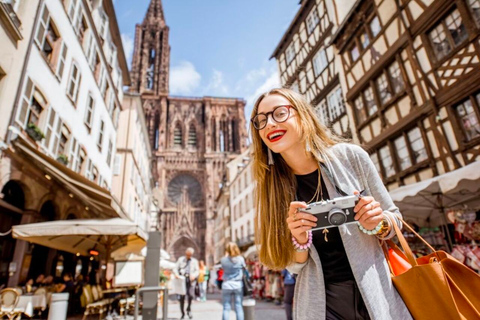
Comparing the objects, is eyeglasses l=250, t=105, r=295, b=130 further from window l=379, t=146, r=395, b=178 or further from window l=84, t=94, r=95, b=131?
window l=84, t=94, r=95, b=131

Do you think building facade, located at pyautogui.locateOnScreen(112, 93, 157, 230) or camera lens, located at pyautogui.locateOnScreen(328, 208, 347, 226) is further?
building facade, located at pyautogui.locateOnScreen(112, 93, 157, 230)

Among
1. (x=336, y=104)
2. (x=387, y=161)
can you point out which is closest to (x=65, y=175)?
(x=387, y=161)

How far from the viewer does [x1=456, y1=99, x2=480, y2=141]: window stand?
757cm

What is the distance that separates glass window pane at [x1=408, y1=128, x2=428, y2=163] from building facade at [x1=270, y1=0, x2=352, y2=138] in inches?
115

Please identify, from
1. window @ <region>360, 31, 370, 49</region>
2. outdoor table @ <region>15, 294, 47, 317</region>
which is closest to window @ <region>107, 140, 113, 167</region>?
outdoor table @ <region>15, 294, 47, 317</region>

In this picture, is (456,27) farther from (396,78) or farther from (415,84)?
(396,78)

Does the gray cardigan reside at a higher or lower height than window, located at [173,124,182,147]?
lower

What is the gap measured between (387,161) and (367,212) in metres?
10.8

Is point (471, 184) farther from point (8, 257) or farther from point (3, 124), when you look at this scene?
point (8, 257)

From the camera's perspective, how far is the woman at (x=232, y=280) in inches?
215

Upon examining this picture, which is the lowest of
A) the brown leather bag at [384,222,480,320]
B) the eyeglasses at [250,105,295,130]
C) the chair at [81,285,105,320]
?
the chair at [81,285,105,320]

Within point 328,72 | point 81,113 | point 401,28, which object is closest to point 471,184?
point 401,28

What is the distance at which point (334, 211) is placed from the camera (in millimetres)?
1045

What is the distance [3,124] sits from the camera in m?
6.86
